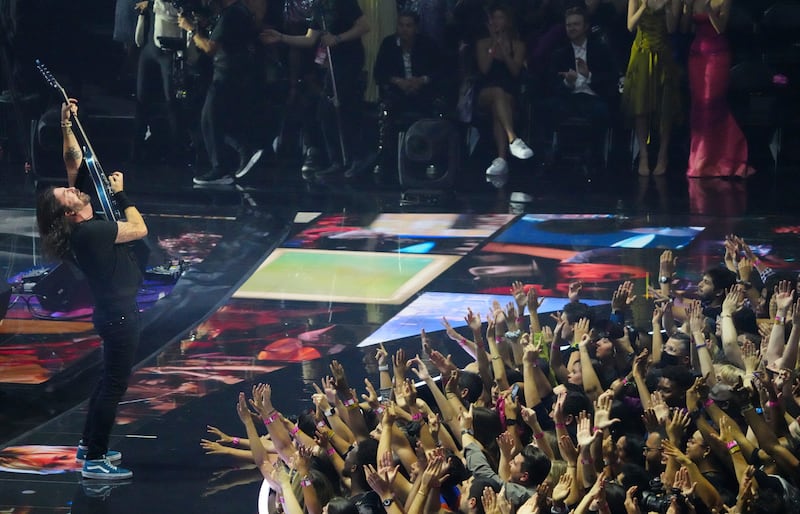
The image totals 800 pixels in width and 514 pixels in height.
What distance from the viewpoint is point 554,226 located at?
7520 mm

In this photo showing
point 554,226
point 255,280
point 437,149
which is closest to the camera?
point 255,280

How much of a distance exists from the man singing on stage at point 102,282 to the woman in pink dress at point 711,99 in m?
5.05

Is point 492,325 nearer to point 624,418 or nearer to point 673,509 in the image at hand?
point 624,418

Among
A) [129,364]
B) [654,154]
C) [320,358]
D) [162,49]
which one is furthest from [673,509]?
[162,49]

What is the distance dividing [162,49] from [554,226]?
356 cm

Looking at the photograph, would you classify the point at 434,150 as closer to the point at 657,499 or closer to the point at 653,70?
the point at 653,70

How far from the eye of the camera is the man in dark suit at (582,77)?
8672 millimetres

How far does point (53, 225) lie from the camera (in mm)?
4410

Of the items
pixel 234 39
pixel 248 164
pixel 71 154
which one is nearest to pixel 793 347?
pixel 71 154

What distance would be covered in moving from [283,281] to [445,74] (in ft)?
9.20

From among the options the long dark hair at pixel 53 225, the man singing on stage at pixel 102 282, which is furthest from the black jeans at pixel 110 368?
the long dark hair at pixel 53 225

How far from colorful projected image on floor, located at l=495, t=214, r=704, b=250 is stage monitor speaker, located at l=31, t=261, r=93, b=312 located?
2392 mm

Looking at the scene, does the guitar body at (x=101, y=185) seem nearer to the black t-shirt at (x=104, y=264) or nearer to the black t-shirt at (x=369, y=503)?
the black t-shirt at (x=104, y=264)

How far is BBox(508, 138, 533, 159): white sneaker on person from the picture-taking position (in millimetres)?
8773
